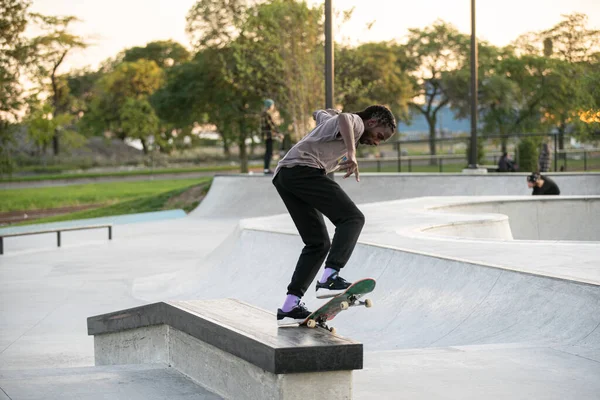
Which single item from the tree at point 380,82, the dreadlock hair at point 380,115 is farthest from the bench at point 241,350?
the tree at point 380,82

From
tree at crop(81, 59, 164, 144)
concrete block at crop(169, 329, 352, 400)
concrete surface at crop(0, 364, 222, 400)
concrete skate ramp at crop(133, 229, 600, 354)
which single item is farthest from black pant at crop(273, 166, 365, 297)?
tree at crop(81, 59, 164, 144)

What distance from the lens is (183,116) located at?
165 feet

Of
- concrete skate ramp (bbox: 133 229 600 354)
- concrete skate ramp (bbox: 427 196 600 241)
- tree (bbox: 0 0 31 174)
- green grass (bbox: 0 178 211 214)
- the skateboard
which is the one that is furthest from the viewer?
green grass (bbox: 0 178 211 214)

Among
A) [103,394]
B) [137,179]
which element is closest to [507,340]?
[103,394]

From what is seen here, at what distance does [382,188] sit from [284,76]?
496 inches

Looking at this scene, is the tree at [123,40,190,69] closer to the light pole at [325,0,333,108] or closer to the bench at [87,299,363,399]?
the light pole at [325,0,333,108]

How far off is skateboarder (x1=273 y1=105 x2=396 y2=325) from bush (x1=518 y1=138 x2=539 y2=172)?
2318cm

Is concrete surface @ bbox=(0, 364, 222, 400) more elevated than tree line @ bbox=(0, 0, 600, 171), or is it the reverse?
tree line @ bbox=(0, 0, 600, 171)

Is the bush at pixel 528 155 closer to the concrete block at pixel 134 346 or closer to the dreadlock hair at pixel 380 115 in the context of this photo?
the concrete block at pixel 134 346

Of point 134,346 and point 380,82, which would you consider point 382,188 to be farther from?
point 380,82

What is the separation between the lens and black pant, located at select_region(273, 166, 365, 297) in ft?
17.0

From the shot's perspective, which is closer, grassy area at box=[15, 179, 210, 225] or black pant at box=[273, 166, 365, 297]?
black pant at box=[273, 166, 365, 297]

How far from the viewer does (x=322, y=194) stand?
5.18m

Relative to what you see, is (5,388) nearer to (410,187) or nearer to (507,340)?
(507,340)
